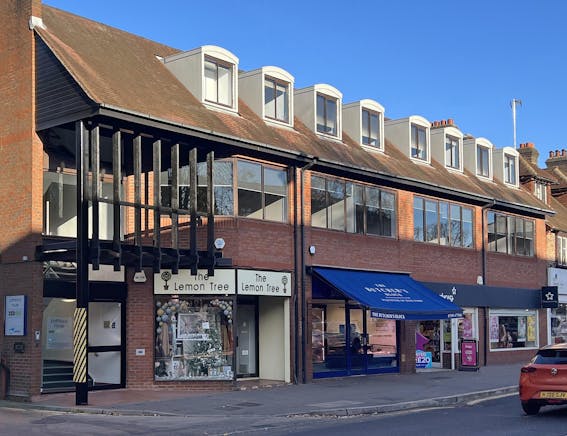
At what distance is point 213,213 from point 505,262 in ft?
53.4

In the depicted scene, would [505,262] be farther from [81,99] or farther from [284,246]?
[81,99]

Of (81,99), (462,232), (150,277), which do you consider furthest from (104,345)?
(462,232)

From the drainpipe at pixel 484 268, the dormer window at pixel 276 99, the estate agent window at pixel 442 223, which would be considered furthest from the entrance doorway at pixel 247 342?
the drainpipe at pixel 484 268

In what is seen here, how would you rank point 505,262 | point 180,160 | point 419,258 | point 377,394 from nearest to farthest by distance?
point 377,394, point 180,160, point 419,258, point 505,262

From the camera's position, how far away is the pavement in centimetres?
1606

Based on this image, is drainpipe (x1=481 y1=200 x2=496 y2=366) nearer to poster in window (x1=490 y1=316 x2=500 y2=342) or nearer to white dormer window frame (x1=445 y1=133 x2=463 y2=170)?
poster in window (x1=490 y1=316 x2=500 y2=342)

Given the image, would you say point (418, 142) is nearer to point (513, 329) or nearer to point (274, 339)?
point (513, 329)

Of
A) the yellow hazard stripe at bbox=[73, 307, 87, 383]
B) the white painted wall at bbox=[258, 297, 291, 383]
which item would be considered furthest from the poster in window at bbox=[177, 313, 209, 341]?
the yellow hazard stripe at bbox=[73, 307, 87, 383]

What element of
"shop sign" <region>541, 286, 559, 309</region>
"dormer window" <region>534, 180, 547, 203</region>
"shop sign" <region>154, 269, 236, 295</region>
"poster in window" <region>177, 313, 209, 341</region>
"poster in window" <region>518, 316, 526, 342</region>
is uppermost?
"dormer window" <region>534, 180, 547, 203</region>

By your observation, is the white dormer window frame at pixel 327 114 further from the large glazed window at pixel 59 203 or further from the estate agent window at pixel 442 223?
the large glazed window at pixel 59 203

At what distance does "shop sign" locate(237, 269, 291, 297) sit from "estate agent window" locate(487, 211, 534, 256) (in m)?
12.3

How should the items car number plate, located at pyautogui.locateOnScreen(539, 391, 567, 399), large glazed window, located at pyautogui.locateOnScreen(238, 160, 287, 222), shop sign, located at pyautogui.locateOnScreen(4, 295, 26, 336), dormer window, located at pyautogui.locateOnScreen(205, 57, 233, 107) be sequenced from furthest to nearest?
dormer window, located at pyautogui.locateOnScreen(205, 57, 233, 107), large glazed window, located at pyautogui.locateOnScreen(238, 160, 287, 222), shop sign, located at pyautogui.locateOnScreen(4, 295, 26, 336), car number plate, located at pyautogui.locateOnScreen(539, 391, 567, 399)

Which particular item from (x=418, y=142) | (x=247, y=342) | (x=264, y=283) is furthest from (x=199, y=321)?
(x=418, y=142)

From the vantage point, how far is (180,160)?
2067cm
